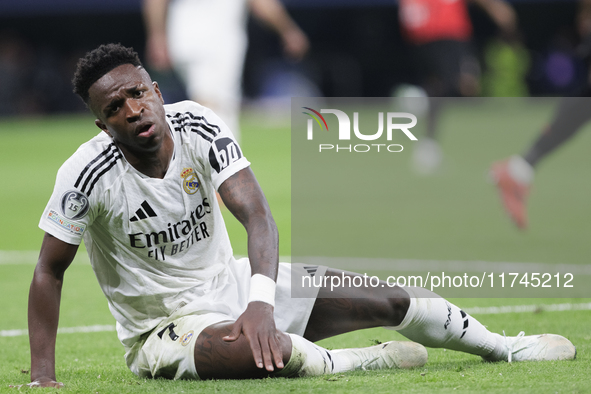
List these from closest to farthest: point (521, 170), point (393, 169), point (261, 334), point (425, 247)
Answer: point (261, 334) → point (521, 170) → point (425, 247) → point (393, 169)

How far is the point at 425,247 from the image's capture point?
728cm

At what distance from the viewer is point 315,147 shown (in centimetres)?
1678

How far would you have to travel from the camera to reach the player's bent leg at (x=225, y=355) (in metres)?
3.26

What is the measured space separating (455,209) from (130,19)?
2025 cm

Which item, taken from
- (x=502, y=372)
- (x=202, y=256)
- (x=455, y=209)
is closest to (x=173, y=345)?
(x=202, y=256)

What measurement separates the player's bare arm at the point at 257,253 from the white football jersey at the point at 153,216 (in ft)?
0.27

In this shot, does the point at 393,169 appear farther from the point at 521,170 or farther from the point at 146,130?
the point at 146,130

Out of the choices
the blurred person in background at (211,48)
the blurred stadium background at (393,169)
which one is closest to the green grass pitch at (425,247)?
the blurred stadium background at (393,169)

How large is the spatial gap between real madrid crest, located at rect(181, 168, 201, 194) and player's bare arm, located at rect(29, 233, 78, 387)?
1.69 feet

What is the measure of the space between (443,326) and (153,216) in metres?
1.29

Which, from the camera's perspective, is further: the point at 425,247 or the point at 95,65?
the point at 425,247

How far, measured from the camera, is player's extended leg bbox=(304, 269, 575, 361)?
365cm

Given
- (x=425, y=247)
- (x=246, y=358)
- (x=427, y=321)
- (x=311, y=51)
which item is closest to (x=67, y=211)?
(x=246, y=358)

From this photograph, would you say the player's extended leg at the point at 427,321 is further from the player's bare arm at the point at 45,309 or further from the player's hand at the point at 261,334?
the player's bare arm at the point at 45,309
